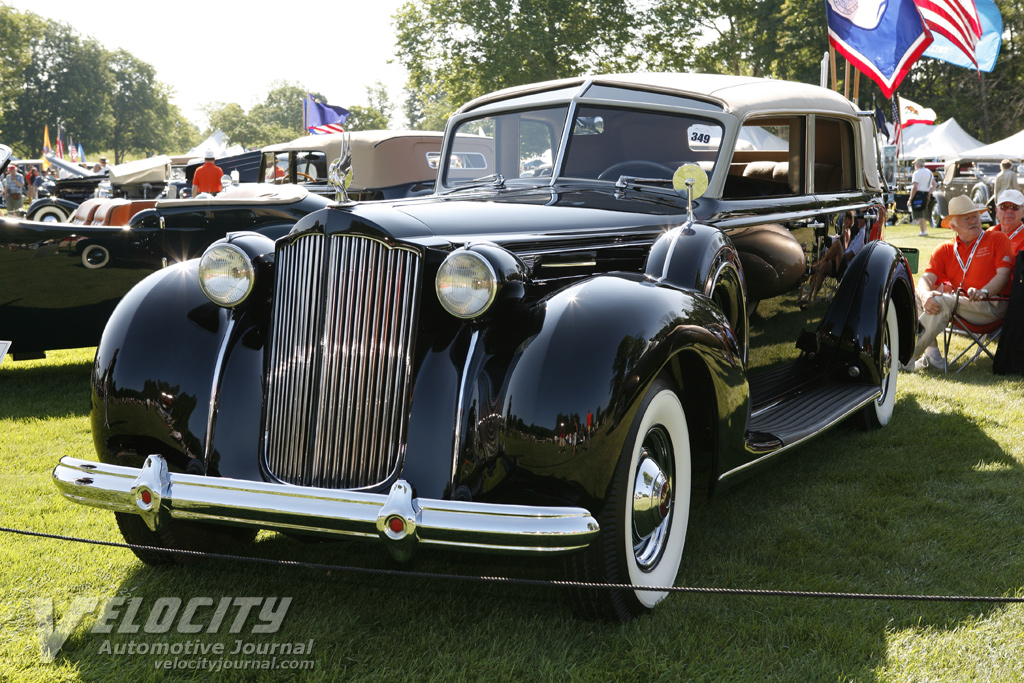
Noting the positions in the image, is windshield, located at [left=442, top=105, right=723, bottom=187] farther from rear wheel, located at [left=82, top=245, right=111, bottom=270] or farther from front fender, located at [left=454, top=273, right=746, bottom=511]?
rear wheel, located at [left=82, top=245, right=111, bottom=270]

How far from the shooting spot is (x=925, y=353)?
21.6ft

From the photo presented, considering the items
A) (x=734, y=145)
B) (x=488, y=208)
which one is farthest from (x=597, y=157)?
(x=488, y=208)

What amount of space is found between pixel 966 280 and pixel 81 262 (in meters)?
6.67

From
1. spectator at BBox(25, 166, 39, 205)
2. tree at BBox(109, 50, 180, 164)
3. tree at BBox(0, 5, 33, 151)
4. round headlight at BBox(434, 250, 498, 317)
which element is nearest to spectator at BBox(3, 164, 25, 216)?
spectator at BBox(25, 166, 39, 205)

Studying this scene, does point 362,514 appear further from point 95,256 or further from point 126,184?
point 126,184

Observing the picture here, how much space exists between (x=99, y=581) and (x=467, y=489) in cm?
155

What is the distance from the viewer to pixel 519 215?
126 inches

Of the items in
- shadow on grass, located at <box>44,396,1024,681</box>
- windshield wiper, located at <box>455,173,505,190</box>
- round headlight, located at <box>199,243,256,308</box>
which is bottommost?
shadow on grass, located at <box>44,396,1024,681</box>

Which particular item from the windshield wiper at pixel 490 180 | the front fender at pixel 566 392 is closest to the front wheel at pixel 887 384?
the windshield wiper at pixel 490 180

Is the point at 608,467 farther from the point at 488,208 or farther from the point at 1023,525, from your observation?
the point at 1023,525

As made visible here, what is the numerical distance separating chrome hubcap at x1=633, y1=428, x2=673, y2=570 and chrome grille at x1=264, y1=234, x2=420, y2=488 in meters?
0.76

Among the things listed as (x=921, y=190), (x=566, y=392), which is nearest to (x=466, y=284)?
(x=566, y=392)

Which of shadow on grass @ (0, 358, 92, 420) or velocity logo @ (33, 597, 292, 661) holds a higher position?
shadow on grass @ (0, 358, 92, 420)

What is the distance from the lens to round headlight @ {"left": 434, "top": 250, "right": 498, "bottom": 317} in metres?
2.48
